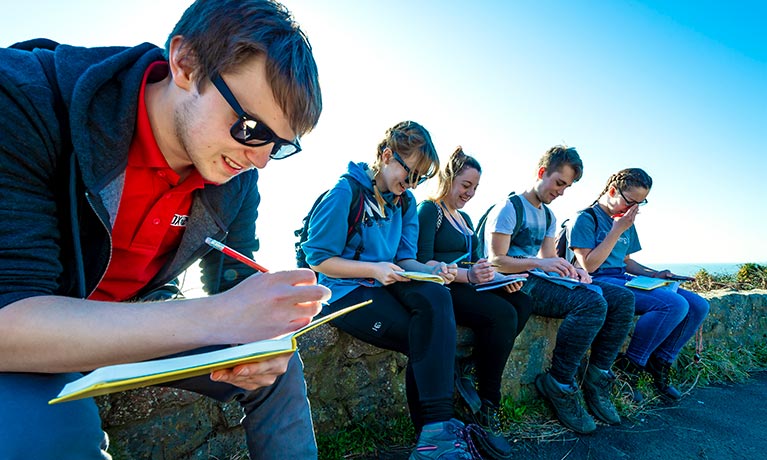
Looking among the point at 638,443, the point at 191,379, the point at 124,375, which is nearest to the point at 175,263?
the point at 191,379

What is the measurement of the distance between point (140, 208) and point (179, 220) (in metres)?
0.14

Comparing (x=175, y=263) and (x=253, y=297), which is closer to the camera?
(x=253, y=297)

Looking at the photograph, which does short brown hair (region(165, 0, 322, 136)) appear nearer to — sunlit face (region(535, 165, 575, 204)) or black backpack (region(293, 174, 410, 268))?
black backpack (region(293, 174, 410, 268))

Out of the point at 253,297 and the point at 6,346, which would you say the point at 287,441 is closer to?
the point at 253,297

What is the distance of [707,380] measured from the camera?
425 cm

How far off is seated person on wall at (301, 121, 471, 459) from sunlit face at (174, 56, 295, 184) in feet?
3.64

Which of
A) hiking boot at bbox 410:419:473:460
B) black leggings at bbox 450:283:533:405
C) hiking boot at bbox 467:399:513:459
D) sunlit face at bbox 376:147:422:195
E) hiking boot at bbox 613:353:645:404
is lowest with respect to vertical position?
hiking boot at bbox 467:399:513:459

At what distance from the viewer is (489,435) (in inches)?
95.0

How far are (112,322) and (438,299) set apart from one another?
1545 mm

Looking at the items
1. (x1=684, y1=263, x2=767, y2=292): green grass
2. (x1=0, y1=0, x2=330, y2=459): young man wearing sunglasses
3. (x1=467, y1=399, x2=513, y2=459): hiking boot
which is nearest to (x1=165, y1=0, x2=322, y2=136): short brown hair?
(x1=0, y1=0, x2=330, y2=459): young man wearing sunglasses

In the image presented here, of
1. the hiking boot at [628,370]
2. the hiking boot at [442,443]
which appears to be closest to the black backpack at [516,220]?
the hiking boot at [628,370]

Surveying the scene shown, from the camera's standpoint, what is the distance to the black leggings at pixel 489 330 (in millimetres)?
2670

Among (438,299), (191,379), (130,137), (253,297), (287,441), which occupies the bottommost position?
(287,441)

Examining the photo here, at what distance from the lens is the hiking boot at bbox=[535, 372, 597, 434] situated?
286cm
